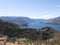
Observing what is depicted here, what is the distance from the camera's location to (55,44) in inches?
466

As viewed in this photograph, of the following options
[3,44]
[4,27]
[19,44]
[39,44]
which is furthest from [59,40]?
[4,27]

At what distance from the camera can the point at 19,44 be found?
44.4 feet

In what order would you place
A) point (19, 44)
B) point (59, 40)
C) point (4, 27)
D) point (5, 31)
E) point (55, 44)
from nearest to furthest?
point (55, 44), point (59, 40), point (19, 44), point (5, 31), point (4, 27)

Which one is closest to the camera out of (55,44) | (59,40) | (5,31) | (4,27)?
(55,44)

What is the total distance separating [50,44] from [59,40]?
1.00 meters

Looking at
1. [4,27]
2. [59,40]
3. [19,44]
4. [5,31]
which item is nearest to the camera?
[59,40]

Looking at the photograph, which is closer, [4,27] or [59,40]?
[59,40]

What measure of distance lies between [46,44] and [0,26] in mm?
15544

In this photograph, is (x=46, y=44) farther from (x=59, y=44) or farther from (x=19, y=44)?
(x=19, y=44)

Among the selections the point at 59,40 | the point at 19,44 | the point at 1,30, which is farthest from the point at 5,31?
the point at 59,40

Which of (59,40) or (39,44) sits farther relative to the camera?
(59,40)

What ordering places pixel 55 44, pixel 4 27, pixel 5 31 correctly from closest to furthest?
pixel 55 44, pixel 5 31, pixel 4 27

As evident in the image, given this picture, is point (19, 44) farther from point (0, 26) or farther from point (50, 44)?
point (0, 26)

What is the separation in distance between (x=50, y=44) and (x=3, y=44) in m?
3.22
